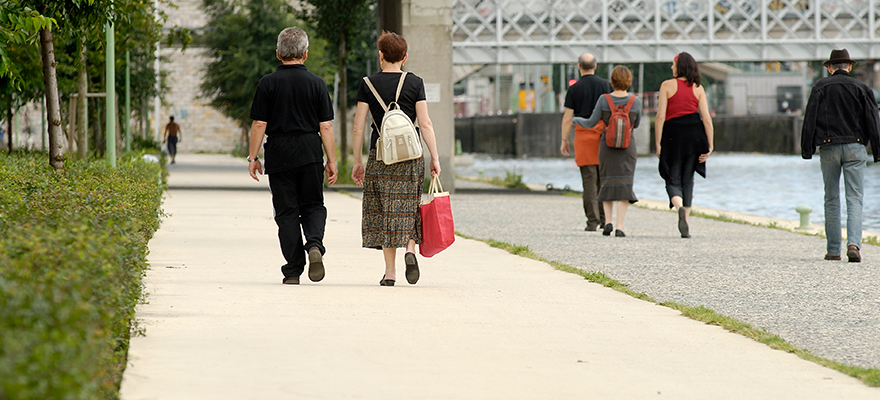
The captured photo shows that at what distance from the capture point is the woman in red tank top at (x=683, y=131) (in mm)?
12625

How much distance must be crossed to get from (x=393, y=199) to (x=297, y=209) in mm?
633

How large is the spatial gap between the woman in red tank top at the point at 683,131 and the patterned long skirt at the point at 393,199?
17.8 ft

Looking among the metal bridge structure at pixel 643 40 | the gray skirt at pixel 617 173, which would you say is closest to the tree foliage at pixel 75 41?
the gray skirt at pixel 617 173

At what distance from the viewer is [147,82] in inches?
1152

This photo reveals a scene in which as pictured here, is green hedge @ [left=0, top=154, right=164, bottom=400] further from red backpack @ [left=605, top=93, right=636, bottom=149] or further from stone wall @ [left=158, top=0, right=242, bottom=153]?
stone wall @ [left=158, top=0, right=242, bottom=153]

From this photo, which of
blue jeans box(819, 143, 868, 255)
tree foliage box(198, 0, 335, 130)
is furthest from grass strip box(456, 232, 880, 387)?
tree foliage box(198, 0, 335, 130)

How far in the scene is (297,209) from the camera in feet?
25.7

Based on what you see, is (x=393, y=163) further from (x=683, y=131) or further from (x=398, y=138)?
(x=683, y=131)

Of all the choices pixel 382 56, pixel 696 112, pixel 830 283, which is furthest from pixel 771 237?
pixel 382 56

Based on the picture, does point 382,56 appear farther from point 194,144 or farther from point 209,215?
point 194,144

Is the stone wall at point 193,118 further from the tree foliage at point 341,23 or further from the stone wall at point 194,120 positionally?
the tree foliage at point 341,23

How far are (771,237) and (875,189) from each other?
759 inches

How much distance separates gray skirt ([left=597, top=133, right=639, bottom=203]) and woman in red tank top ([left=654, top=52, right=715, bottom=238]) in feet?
1.08

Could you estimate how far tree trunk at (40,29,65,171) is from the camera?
449 inches
